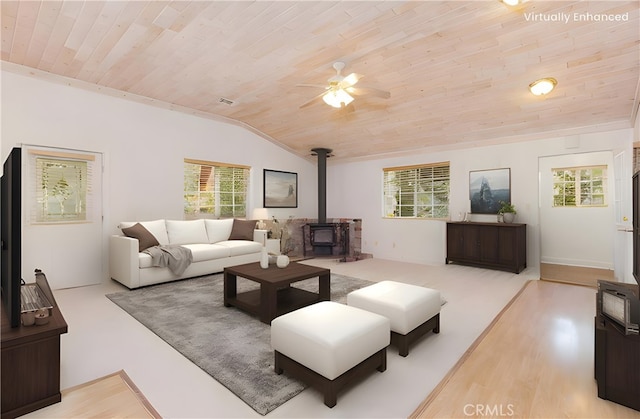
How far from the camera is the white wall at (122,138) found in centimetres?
382

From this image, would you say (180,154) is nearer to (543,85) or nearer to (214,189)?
(214,189)

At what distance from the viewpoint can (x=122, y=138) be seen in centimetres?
462

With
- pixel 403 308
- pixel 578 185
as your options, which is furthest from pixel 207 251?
pixel 578 185

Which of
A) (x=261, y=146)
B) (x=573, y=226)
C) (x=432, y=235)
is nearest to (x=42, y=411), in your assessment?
(x=261, y=146)

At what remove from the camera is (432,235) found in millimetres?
6137

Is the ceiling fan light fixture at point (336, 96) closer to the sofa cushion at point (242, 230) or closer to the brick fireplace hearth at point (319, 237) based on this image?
the sofa cushion at point (242, 230)

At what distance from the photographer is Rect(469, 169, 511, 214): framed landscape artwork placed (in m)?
5.34

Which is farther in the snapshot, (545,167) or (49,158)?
(545,167)

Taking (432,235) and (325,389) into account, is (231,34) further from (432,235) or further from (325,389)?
(432,235)

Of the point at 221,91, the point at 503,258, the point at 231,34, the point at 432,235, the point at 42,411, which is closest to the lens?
the point at 42,411

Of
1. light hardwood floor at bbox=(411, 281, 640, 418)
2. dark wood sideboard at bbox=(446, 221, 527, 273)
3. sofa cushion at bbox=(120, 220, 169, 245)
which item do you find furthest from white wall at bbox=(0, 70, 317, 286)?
light hardwood floor at bbox=(411, 281, 640, 418)

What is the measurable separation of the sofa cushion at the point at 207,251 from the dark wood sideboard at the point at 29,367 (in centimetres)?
275

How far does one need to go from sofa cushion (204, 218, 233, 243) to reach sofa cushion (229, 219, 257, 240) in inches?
3.0

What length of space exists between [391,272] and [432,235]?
1.53 meters
